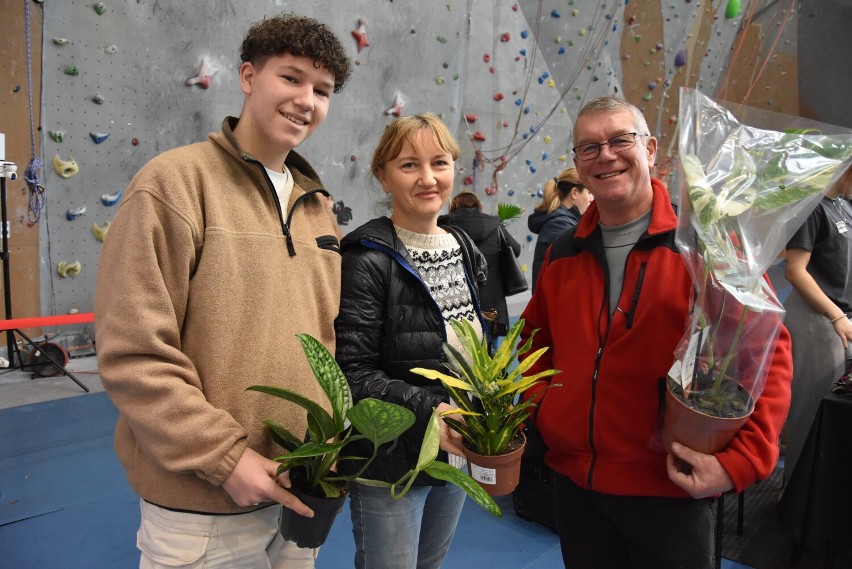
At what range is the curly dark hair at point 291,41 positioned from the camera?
111 centimetres

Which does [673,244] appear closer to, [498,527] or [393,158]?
[393,158]

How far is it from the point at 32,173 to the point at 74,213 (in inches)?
14.3

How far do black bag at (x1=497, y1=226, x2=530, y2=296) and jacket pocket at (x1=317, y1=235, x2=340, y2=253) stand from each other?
1.16 metres

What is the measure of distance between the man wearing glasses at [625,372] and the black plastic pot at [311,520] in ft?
1.82

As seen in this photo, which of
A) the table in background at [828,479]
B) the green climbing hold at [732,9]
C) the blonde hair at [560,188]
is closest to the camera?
the table in background at [828,479]

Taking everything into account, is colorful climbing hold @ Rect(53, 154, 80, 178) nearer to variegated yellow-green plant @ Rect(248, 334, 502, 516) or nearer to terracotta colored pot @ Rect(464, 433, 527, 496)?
variegated yellow-green plant @ Rect(248, 334, 502, 516)

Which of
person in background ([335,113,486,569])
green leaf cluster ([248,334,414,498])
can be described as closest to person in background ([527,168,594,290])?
person in background ([335,113,486,569])

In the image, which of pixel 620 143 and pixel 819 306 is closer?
pixel 620 143

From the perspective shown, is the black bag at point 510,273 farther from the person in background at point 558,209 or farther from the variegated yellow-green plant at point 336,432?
the variegated yellow-green plant at point 336,432

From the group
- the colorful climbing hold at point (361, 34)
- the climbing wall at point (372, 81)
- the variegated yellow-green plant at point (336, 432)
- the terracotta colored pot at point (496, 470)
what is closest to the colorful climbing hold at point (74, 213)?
the climbing wall at point (372, 81)

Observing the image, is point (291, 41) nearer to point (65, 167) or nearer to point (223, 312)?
point (223, 312)

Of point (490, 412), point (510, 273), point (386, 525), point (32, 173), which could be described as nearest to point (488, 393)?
point (490, 412)

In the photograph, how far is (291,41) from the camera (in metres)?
1.10

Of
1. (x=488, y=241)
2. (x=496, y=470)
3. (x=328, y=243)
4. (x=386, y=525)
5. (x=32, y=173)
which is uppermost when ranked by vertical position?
(x=328, y=243)
